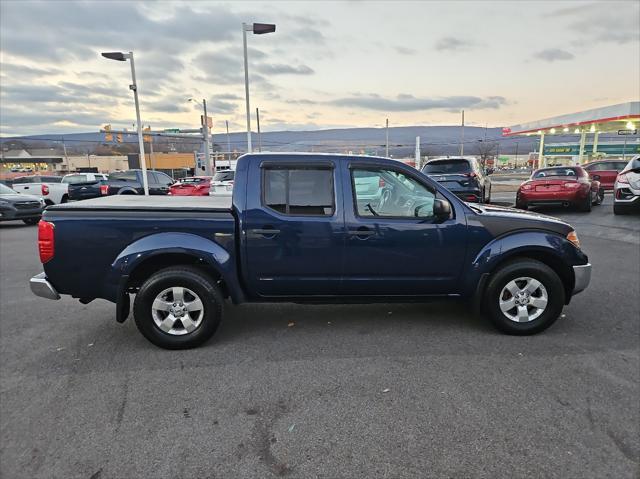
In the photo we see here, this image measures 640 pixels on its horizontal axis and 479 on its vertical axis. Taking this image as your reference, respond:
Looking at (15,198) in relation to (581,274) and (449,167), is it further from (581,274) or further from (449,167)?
(581,274)

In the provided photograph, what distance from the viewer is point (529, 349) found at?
3902 millimetres

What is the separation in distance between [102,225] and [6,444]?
Result: 186 centimetres

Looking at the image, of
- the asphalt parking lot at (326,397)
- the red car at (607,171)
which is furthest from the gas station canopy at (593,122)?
the asphalt parking lot at (326,397)

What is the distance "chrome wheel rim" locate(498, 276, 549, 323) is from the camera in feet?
13.6

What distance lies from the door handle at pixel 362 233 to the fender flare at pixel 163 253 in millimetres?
1175

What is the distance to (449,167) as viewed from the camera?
12.2m

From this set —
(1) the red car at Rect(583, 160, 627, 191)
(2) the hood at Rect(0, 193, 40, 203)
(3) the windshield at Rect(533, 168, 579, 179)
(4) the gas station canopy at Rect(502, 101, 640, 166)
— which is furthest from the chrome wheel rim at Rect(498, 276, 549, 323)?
(4) the gas station canopy at Rect(502, 101, 640, 166)

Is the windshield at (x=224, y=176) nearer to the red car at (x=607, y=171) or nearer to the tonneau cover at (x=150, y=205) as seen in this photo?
the tonneau cover at (x=150, y=205)

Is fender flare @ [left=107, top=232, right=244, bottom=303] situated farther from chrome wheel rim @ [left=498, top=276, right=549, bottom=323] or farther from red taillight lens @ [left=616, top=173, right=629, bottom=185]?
red taillight lens @ [left=616, top=173, right=629, bottom=185]

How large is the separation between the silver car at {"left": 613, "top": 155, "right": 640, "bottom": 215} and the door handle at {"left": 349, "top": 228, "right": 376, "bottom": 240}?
35.1ft

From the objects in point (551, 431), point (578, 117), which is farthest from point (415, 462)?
point (578, 117)

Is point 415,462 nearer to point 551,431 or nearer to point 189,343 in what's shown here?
point 551,431

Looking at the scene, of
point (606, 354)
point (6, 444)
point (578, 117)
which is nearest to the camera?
point (6, 444)

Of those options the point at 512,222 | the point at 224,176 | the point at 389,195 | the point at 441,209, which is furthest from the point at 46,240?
the point at 224,176
